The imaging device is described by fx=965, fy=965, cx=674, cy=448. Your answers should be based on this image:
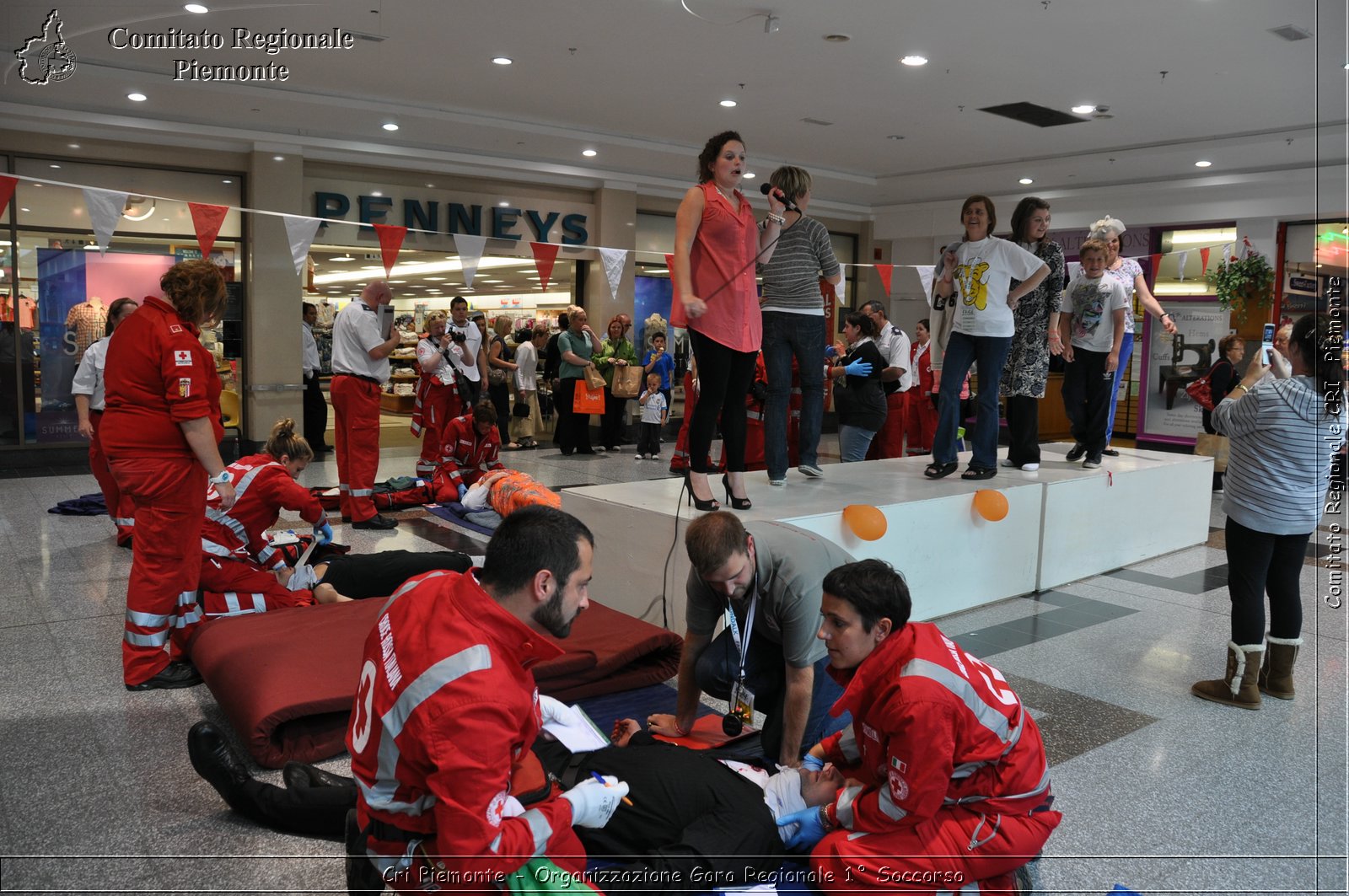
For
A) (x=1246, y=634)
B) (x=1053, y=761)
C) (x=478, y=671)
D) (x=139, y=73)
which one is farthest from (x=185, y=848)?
(x=139, y=73)

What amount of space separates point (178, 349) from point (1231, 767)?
3.91m

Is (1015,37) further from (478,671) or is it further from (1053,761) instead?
(478,671)

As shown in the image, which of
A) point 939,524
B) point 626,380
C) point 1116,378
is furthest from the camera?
point 626,380

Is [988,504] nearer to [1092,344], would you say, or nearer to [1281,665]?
[1281,665]

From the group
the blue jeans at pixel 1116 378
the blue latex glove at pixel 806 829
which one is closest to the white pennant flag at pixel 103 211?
the blue latex glove at pixel 806 829

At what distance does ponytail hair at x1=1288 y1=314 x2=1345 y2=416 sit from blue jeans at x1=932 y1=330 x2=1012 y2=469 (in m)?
1.77

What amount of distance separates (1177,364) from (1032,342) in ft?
28.1

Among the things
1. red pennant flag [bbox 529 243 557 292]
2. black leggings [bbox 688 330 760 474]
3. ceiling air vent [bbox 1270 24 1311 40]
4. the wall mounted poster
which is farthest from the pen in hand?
the wall mounted poster

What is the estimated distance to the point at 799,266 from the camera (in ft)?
14.5

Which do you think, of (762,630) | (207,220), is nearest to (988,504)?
(762,630)

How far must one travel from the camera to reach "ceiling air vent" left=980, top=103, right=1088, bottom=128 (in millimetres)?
9250

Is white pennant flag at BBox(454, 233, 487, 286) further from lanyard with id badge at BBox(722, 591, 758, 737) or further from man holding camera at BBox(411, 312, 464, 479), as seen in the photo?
lanyard with id badge at BBox(722, 591, 758, 737)

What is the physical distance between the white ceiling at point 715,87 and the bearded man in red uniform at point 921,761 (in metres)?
3.39

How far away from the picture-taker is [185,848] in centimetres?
248
